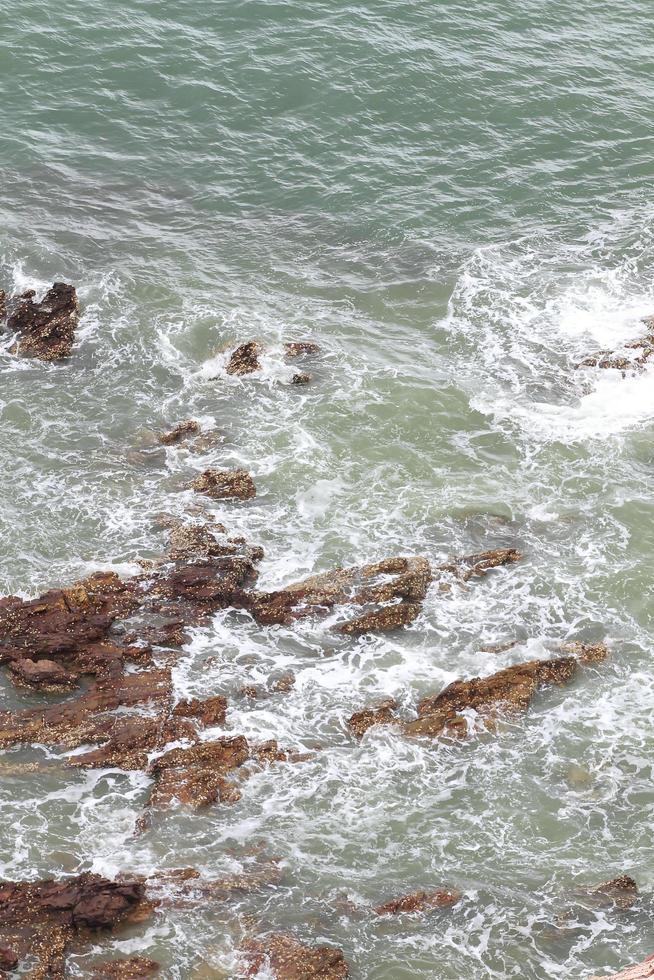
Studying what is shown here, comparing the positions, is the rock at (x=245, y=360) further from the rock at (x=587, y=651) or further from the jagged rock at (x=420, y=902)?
the jagged rock at (x=420, y=902)

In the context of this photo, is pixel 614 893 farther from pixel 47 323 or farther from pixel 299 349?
pixel 47 323

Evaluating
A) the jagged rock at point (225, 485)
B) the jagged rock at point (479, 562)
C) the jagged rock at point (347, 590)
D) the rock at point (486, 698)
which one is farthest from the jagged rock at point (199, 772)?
the jagged rock at point (225, 485)

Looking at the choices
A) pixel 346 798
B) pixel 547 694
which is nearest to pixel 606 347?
pixel 547 694

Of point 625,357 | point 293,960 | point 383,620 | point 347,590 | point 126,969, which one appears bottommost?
point 126,969

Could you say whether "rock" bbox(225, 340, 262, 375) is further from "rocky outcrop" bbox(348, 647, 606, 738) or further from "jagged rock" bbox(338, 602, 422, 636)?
"rocky outcrop" bbox(348, 647, 606, 738)

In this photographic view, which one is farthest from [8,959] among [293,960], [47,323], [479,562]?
[47,323]

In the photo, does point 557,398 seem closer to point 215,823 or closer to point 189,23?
point 215,823
